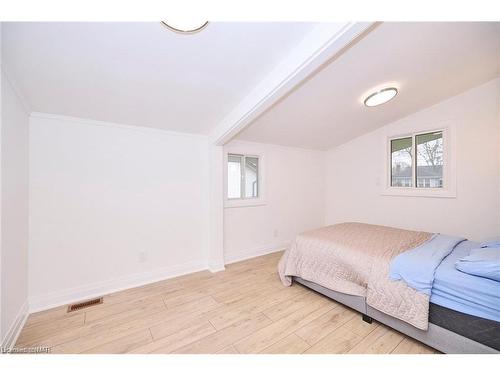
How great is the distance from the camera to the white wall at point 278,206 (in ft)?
11.2

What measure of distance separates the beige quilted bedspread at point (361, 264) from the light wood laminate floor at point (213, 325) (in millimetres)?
241

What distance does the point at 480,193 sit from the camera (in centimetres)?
273

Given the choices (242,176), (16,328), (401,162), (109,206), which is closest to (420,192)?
(401,162)

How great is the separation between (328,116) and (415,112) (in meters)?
1.55

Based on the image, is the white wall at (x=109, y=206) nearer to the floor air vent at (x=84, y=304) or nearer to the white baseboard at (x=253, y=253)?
the floor air vent at (x=84, y=304)

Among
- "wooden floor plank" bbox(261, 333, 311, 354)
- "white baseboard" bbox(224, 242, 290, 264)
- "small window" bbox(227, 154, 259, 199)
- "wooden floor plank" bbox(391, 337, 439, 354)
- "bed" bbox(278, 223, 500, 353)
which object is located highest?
"small window" bbox(227, 154, 259, 199)

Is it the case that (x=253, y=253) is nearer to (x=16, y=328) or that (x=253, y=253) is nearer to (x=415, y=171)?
(x=16, y=328)

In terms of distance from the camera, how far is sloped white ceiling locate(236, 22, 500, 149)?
1769mm

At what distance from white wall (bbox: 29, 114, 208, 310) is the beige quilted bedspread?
151 centimetres

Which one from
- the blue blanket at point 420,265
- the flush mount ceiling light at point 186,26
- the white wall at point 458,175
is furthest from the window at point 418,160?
the flush mount ceiling light at point 186,26

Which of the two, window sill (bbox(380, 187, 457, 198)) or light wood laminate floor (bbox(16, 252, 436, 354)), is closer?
light wood laminate floor (bbox(16, 252, 436, 354))

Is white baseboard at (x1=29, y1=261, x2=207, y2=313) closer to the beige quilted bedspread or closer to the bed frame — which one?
the beige quilted bedspread

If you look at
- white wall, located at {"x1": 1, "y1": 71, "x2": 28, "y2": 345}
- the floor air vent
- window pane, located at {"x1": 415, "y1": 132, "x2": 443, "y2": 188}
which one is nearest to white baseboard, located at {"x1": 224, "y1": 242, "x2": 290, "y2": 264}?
the floor air vent

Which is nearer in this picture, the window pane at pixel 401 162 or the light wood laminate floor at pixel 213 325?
the light wood laminate floor at pixel 213 325
